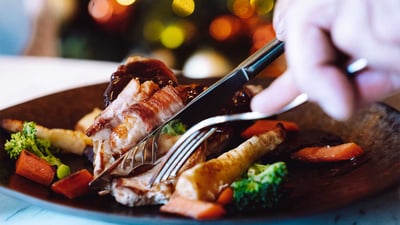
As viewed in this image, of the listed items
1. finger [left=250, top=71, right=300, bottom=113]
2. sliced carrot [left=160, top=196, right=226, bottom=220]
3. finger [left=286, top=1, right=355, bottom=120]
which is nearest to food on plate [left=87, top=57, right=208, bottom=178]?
sliced carrot [left=160, top=196, right=226, bottom=220]

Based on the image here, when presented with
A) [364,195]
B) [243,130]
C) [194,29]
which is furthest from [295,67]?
[194,29]

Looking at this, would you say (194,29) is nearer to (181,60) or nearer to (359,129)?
(181,60)

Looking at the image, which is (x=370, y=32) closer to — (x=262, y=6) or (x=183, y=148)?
(x=183, y=148)

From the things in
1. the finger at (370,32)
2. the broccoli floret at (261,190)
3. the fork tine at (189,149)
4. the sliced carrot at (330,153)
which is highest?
the finger at (370,32)

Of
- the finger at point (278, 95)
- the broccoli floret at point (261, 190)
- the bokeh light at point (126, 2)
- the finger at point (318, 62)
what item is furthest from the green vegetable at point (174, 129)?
the bokeh light at point (126, 2)

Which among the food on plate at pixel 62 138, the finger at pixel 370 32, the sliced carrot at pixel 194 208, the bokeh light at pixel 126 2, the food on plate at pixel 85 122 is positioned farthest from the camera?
the bokeh light at pixel 126 2

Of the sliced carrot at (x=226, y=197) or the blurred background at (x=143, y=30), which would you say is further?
the blurred background at (x=143, y=30)

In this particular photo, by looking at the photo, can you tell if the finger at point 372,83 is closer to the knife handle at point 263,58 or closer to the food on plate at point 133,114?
the knife handle at point 263,58
